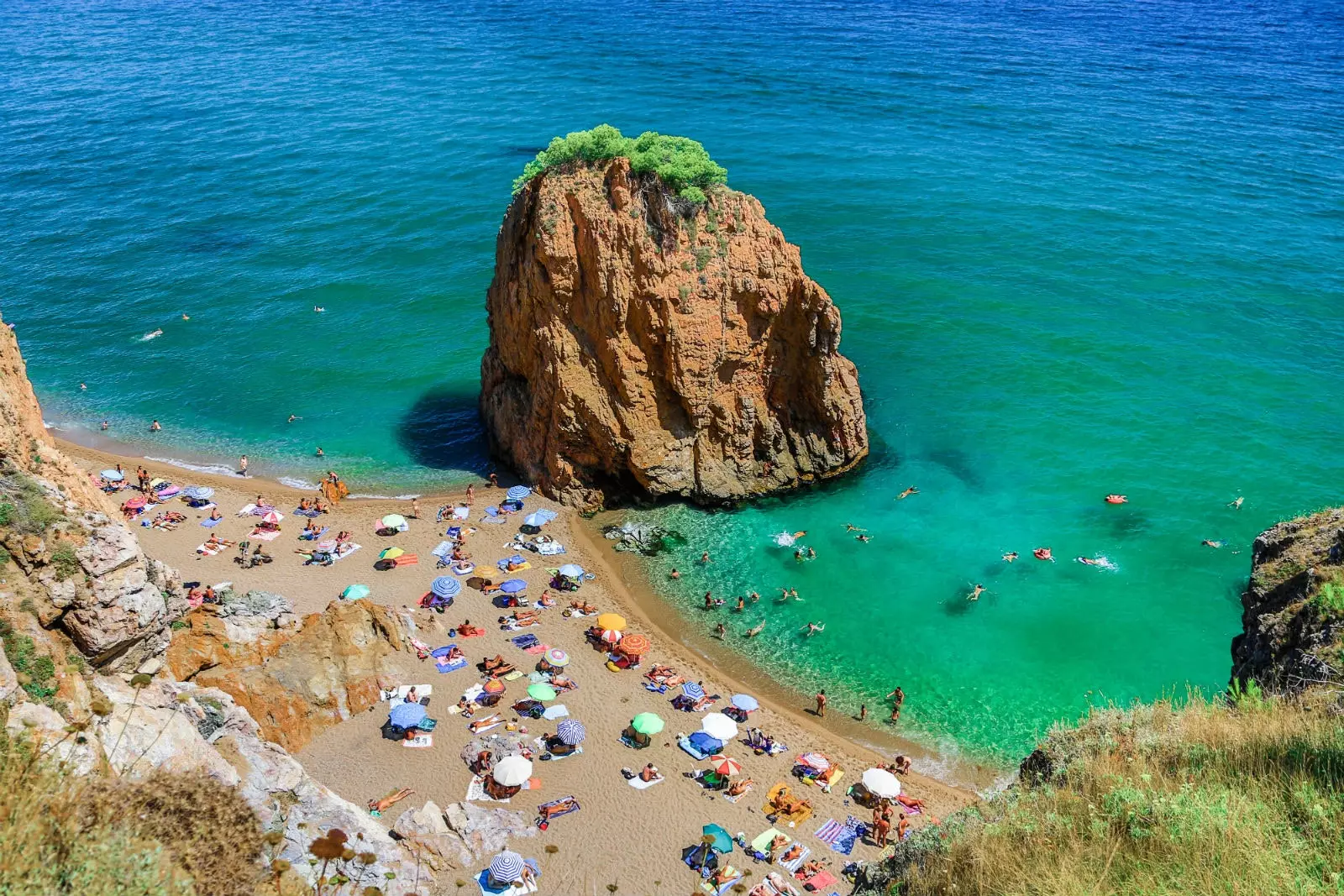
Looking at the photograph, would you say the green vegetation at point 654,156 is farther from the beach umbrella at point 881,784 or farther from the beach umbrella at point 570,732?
the beach umbrella at point 881,784

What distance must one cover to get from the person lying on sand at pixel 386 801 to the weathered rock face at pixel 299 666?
344cm

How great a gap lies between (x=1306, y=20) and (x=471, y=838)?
141900mm

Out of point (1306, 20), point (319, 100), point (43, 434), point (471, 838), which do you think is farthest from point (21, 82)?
point (1306, 20)

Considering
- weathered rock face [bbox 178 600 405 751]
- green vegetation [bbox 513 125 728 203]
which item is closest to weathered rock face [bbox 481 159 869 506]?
green vegetation [bbox 513 125 728 203]

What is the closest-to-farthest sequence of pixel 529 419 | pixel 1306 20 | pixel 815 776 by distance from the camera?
pixel 815 776 < pixel 529 419 < pixel 1306 20

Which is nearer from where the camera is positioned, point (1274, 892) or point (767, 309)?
point (1274, 892)

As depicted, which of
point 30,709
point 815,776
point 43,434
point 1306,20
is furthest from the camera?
point 1306,20

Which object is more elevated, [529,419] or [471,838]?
[529,419]

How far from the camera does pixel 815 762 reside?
29.1 meters

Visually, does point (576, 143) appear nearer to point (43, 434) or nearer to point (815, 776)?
point (43, 434)

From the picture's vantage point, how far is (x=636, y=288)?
36.8 metres

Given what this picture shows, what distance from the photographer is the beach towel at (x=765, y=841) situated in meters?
25.9

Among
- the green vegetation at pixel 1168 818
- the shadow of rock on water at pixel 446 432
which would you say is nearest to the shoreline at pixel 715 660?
the shadow of rock on water at pixel 446 432

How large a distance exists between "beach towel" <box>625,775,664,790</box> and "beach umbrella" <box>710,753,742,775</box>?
1.82 metres
